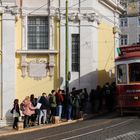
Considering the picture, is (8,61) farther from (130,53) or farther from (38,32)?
(130,53)

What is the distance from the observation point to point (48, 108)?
31.9 metres

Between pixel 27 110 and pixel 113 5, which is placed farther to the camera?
pixel 113 5

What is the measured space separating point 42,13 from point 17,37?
7.70ft

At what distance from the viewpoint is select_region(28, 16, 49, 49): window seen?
3972 centimetres

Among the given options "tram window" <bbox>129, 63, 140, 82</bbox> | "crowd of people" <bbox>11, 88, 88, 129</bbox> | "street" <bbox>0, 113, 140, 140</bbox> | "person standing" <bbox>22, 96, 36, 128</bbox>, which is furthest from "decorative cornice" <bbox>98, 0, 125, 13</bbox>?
"street" <bbox>0, 113, 140, 140</bbox>

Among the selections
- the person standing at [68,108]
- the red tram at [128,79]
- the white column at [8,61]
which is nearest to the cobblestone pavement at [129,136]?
the red tram at [128,79]

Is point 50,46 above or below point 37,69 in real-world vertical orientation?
above

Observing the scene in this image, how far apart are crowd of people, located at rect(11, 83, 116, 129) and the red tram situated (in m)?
3.18

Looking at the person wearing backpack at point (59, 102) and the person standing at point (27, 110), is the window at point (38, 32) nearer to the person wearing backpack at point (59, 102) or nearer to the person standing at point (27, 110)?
the person wearing backpack at point (59, 102)

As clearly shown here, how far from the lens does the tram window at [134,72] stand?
3022cm

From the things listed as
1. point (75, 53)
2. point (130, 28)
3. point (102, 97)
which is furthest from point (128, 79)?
point (130, 28)

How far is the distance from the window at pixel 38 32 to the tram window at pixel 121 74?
935 cm

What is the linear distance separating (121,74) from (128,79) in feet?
2.61

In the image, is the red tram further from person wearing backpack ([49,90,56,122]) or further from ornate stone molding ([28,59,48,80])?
ornate stone molding ([28,59,48,80])
